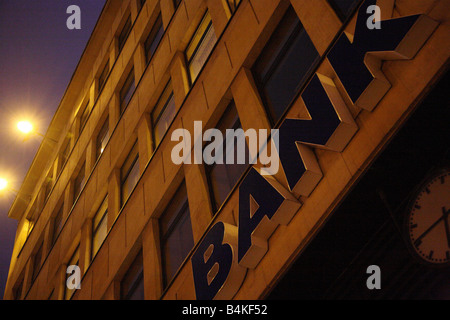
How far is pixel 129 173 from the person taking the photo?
47.8ft

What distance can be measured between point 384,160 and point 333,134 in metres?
0.78

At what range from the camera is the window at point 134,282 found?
11445 millimetres

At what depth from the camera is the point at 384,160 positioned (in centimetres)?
572

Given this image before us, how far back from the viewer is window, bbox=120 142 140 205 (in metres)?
14.2

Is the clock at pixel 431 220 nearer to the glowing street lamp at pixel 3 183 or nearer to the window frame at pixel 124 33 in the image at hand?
the window frame at pixel 124 33

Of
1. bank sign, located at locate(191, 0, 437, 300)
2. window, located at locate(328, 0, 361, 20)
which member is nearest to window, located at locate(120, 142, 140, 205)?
bank sign, located at locate(191, 0, 437, 300)

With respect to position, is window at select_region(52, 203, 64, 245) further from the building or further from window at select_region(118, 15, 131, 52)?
window at select_region(118, 15, 131, 52)

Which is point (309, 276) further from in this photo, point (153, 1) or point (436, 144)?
point (153, 1)

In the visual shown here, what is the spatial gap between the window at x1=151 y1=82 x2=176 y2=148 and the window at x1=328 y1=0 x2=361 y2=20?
20.1 feet

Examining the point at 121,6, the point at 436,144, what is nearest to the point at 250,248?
the point at 436,144

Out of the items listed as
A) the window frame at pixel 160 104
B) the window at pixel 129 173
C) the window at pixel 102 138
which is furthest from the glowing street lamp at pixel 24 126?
the window frame at pixel 160 104

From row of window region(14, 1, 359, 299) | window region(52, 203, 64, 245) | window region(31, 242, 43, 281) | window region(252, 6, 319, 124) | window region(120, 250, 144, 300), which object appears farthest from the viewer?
window region(31, 242, 43, 281)

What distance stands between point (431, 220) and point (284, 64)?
433 cm

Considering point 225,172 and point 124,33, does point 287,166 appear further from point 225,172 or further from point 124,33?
point 124,33
